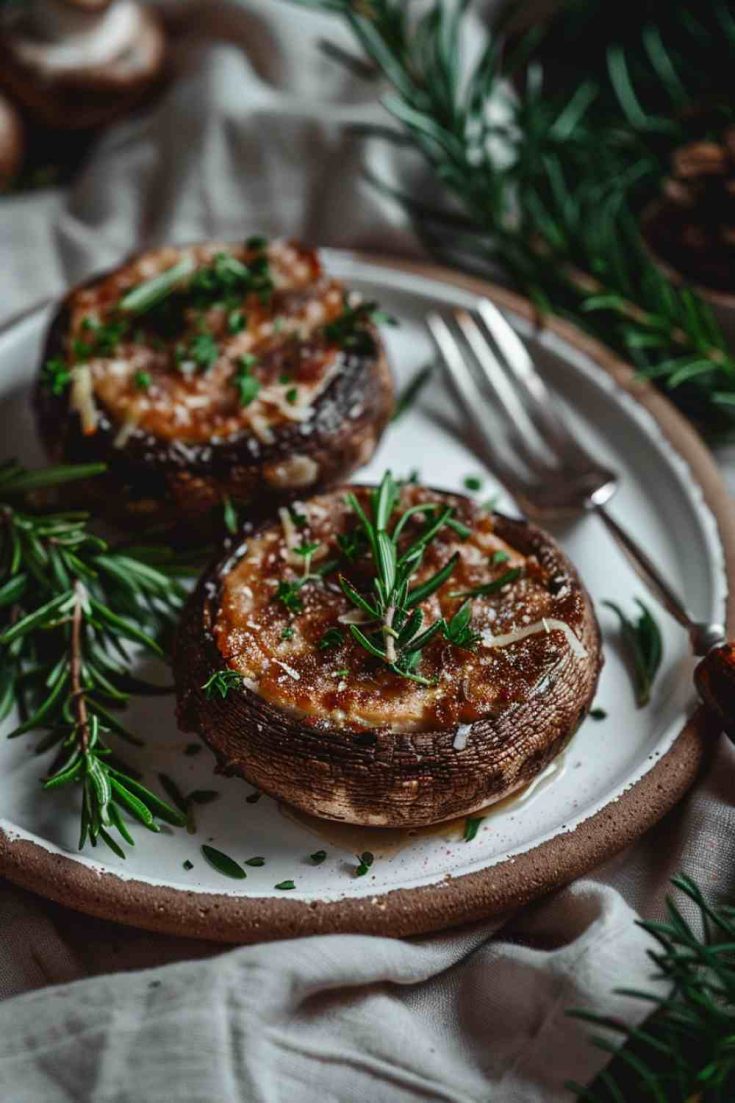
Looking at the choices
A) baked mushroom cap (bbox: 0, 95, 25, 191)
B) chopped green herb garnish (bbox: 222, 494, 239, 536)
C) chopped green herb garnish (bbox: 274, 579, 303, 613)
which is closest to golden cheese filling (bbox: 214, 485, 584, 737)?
chopped green herb garnish (bbox: 274, 579, 303, 613)

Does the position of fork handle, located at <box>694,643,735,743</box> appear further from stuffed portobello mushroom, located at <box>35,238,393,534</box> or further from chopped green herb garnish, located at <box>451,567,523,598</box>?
stuffed portobello mushroom, located at <box>35,238,393,534</box>

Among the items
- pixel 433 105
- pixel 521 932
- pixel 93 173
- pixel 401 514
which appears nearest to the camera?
pixel 521 932

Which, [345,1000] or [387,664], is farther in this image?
[387,664]

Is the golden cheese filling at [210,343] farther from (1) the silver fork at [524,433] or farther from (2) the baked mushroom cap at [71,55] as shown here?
(2) the baked mushroom cap at [71,55]

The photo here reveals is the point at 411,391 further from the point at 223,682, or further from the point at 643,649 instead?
the point at 223,682

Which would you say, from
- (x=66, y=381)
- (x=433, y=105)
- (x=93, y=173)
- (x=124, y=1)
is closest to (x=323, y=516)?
(x=66, y=381)

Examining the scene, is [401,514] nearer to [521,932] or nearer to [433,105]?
[521,932]

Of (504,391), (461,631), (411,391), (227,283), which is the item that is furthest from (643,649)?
(227,283)
